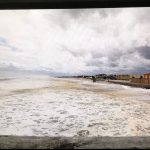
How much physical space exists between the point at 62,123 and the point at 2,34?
819 millimetres

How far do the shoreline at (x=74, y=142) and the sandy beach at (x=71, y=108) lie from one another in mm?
41

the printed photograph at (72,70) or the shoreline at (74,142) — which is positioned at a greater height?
the printed photograph at (72,70)

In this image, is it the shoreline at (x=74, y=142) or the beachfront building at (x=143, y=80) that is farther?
the beachfront building at (x=143, y=80)

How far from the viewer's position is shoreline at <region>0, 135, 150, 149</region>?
5.92 ft

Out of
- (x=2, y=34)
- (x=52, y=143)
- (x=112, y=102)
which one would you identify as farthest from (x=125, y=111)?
(x=2, y=34)

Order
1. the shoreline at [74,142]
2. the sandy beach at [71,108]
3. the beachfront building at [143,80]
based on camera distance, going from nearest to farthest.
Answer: the shoreline at [74,142], the sandy beach at [71,108], the beachfront building at [143,80]

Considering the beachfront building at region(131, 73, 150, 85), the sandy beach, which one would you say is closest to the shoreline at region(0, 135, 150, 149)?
the sandy beach

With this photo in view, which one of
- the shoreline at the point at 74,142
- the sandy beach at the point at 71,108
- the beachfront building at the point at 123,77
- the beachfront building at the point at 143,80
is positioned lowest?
the shoreline at the point at 74,142

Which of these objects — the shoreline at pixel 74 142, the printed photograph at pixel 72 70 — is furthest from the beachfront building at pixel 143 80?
the shoreline at pixel 74 142

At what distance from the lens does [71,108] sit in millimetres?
2059

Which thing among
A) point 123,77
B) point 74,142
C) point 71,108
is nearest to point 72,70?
point 71,108

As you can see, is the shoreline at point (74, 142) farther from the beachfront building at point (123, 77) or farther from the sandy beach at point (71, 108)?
the beachfront building at point (123, 77)

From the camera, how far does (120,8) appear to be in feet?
6.37

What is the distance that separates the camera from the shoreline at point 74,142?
5.92 feet
